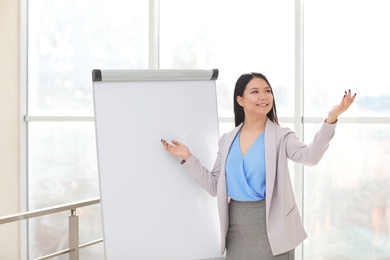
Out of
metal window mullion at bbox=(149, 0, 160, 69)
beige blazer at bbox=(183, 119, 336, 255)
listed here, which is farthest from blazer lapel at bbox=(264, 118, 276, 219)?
metal window mullion at bbox=(149, 0, 160, 69)

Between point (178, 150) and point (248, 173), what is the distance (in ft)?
1.28

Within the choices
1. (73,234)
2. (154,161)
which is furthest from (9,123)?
(154,161)

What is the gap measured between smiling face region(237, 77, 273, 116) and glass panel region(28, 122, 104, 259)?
9.02 feet

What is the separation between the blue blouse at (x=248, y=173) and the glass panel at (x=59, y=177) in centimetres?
274

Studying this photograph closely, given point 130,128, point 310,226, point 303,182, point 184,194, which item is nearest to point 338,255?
point 310,226

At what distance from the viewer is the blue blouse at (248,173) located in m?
2.48

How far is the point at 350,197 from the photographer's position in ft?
14.1

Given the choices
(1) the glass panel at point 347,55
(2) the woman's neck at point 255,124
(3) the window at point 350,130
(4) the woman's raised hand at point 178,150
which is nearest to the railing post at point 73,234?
(4) the woman's raised hand at point 178,150

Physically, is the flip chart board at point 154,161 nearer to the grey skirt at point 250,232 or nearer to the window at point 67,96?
the grey skirt at point 250,232

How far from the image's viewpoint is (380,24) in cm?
419

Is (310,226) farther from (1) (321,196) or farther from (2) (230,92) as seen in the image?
(2) (230,92)

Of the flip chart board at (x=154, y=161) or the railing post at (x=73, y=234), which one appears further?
the railing post at (x=73, y=234)

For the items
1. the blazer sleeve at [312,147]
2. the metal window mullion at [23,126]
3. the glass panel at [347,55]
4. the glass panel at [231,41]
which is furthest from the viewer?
the metal window mullion at [23,126]

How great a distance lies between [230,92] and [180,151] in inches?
78.8
